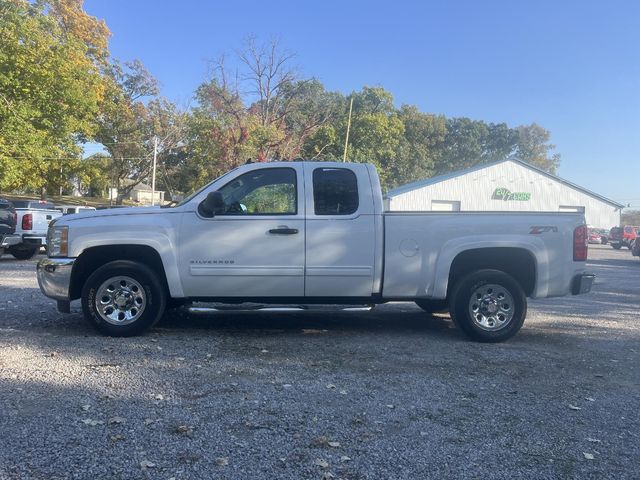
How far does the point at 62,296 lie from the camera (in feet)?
19.9

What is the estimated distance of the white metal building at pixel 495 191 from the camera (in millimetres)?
39062

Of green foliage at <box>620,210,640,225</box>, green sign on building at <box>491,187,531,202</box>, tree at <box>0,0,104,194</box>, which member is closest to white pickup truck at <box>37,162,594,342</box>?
tree at <box>0,0,104,194</box>

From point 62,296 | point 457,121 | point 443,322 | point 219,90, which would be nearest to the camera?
point 62,296

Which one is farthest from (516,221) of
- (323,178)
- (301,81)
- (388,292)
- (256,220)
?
(301,81)

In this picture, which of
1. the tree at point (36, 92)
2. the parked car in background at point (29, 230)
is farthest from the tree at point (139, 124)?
the parked car in background at point (29, 230)

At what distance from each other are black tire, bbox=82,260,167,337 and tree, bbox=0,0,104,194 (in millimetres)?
18580

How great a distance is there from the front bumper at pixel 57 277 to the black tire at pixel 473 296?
4.31 m

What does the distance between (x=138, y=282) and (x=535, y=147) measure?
7913 centimetres

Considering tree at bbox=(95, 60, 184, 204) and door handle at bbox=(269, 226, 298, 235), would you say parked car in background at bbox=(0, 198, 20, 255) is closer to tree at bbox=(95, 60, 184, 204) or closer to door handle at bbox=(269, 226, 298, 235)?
door handle at bbox=(269, 226, 298, 235)

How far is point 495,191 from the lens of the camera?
132ft

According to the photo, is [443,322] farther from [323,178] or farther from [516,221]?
[323,178]

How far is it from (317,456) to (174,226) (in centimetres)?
350

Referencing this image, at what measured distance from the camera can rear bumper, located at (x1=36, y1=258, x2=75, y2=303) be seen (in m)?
6.03

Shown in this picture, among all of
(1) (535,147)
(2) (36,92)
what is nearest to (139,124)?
(2) (36,92)
